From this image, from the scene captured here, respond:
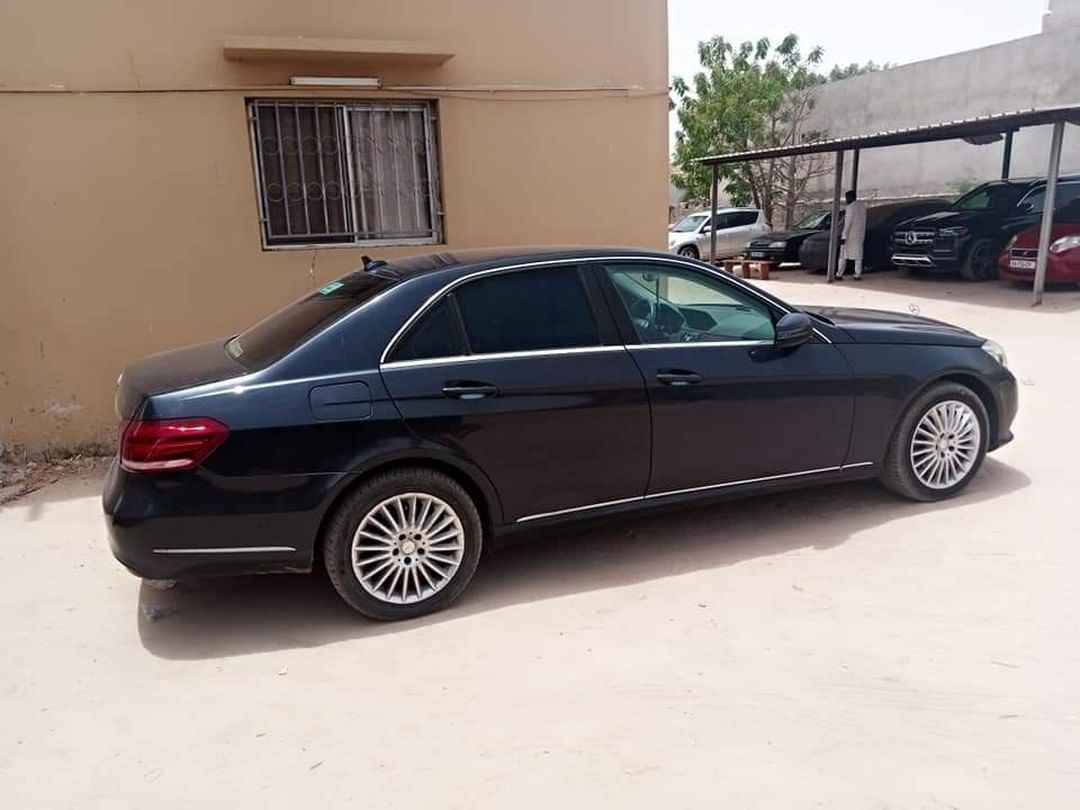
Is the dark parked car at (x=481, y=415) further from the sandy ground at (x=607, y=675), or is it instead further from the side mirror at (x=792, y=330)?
the sandy ground at (x=607, y=675)

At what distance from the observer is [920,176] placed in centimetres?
2091

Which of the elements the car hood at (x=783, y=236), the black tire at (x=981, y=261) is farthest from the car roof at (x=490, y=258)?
the car hood at (x=783, y=236)

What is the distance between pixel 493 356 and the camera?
3.69 meters

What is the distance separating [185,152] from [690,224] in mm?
15670

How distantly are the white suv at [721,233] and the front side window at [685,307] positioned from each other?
15.4m

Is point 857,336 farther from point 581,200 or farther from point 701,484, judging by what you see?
point 581,200

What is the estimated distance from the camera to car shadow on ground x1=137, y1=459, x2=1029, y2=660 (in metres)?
3.60

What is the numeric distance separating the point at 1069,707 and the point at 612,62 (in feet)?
18.5

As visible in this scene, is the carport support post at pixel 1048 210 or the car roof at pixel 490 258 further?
the carport support post at pixel 1048 210

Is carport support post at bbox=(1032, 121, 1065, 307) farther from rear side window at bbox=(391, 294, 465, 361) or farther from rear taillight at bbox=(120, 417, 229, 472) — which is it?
rear taillight at bbox=(120, 417, 229, 472)

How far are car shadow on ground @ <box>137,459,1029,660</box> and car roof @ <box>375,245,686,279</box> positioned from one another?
50.4 inches

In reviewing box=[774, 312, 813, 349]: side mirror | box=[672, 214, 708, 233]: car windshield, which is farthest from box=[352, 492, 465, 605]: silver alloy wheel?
box=[672, 214, 708, 233]: car windshield

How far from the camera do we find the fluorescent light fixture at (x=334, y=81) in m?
6.06

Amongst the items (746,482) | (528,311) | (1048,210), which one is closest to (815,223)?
(1048,210)
